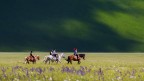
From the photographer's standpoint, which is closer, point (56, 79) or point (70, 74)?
point (56, 79)

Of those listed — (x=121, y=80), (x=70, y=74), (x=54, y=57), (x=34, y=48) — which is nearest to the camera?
(x=121, y=80)

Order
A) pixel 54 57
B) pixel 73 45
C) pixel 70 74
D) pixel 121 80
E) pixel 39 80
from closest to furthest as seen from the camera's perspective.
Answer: pixel 39 80 → pixel 121 80 → pixel 70 74 → pixel 54 57 → pixel 73 45

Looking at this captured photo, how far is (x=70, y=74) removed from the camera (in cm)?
2603

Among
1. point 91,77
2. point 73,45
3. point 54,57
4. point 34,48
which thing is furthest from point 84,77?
point 73,45

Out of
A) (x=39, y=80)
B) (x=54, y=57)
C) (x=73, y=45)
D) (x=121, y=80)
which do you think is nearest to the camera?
(x=39, y=80)

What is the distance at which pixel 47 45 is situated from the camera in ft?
640

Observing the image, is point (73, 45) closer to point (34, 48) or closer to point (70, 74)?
point (34, 48)

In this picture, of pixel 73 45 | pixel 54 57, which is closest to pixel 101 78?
pixel 54 57

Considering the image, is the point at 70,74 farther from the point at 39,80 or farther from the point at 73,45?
the point at 73,45

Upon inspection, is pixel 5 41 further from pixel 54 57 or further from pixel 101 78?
pixel 101 78

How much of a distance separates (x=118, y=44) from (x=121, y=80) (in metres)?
177

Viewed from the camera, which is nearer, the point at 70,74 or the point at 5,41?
the point at 70,74

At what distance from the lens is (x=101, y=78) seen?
23953 mm

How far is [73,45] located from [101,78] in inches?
6911
